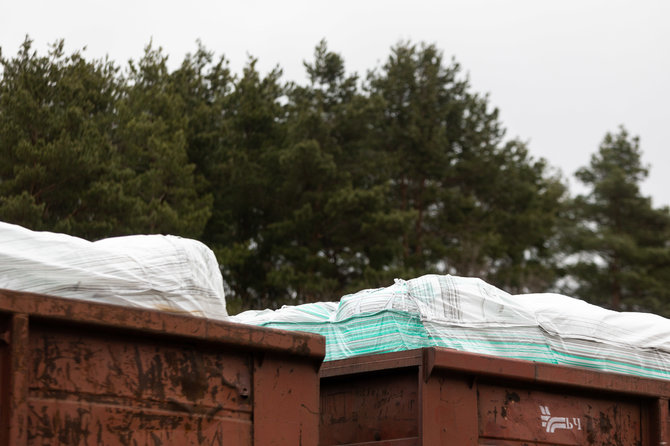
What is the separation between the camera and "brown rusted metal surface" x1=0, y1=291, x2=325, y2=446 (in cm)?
309

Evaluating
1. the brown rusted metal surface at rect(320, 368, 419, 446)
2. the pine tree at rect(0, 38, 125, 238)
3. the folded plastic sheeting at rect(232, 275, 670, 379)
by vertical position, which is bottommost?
the brown rusted metal surface at rect(320, 368, 419, 446)

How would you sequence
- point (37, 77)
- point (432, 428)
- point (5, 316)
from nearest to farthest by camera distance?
point (5, 316) < point (432, 428) < point (37, 77)

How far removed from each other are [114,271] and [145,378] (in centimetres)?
46

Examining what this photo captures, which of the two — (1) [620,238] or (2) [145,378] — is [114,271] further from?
(1) [620,238]

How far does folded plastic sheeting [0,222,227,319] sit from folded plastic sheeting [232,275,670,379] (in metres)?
0.90

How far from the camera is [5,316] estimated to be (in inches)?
121

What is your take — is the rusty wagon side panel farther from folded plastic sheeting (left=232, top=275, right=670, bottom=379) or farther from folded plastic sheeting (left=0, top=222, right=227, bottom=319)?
folded plastic sheeting (left=0, top=222, right=227, bottom=319)

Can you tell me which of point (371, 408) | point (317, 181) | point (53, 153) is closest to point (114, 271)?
point (371, 408)

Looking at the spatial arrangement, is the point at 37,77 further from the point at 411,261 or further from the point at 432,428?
the point at 432,428

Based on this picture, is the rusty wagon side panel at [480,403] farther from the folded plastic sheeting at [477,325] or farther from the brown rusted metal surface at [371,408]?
the folded plastic sheeting at [477,325]

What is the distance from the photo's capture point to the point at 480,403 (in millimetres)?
4309

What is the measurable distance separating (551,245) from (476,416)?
3054 centimetres

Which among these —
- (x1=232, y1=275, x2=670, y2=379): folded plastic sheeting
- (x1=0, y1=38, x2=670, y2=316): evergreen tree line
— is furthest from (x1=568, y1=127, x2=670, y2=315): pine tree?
(x1=232, y1=275, x2=670, y2=379): folded plastic sheeting

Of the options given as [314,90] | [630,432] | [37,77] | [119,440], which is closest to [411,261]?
[314,90]
